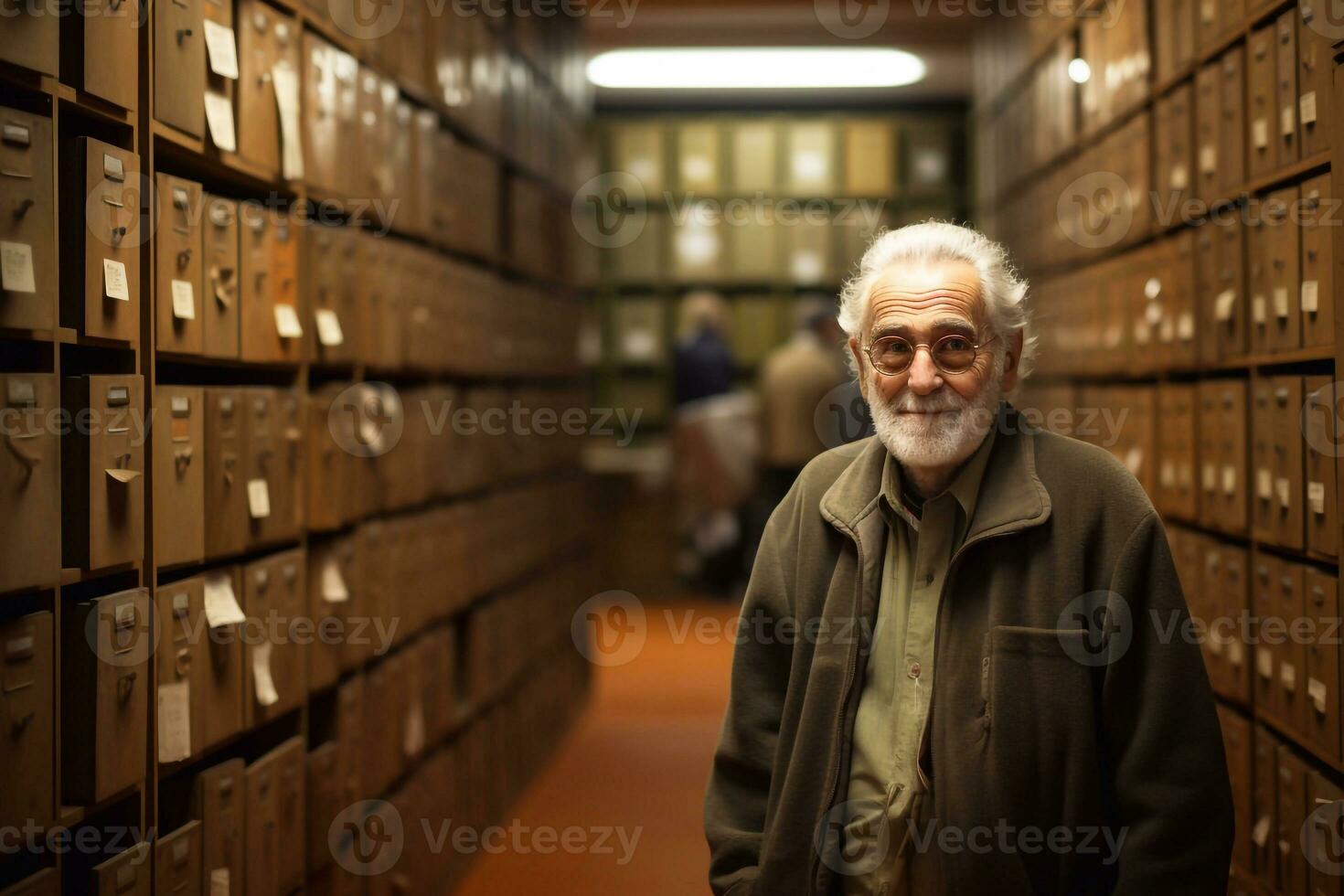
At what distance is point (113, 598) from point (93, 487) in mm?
165

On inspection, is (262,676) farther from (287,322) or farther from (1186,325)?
(1186,325)

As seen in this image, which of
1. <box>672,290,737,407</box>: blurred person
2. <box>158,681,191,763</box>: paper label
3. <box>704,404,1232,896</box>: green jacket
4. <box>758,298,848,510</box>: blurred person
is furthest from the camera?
<box>672,290,737,407</box>: blurred person

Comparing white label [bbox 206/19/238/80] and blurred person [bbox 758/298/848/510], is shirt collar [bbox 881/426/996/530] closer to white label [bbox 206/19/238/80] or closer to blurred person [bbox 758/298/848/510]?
white label [bbox 206/19/238/80]

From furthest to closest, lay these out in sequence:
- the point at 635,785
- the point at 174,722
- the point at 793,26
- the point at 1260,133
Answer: the point at 793,26, the point at 635,785, the point at 1260,133, the point at 174,722

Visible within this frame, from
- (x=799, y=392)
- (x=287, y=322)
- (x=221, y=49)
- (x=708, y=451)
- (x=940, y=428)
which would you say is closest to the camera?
(x=940, y=428)

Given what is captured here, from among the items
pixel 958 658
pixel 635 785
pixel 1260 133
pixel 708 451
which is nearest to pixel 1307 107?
pixel 1260 133

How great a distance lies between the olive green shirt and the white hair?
0.17 meters

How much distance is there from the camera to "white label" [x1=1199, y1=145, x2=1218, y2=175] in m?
2.78

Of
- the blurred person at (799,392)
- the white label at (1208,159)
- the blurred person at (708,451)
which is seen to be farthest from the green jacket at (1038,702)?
the blurred person at (708,451)

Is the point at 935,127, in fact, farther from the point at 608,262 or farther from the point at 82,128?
the point at 82,128

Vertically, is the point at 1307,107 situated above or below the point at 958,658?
above

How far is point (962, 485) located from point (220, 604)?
1224mm

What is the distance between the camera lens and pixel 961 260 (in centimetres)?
166

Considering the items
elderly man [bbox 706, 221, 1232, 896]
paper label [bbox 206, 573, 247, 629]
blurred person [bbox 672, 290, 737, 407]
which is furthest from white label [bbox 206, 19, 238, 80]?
blurred person [bbox 672, 290, 737, 407]
